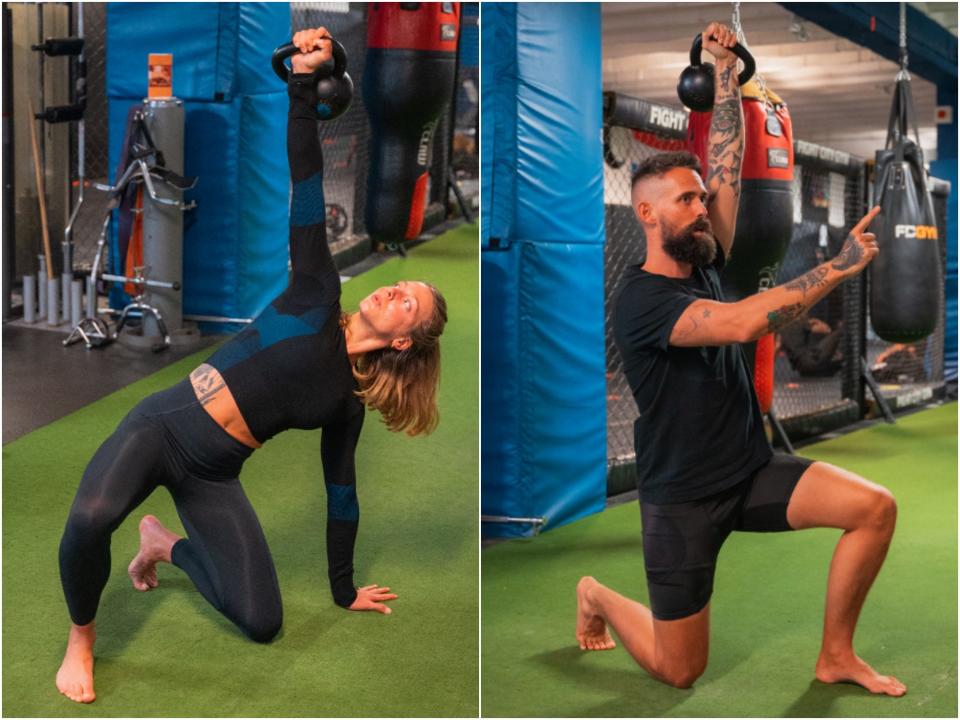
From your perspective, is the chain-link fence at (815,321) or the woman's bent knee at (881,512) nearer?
the woman's bent knee at (881,512)

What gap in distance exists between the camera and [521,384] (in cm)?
363

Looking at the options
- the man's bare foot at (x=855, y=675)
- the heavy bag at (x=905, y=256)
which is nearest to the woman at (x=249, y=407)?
the man's bare foot at (x=855, y=675)

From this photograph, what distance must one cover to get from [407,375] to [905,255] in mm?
2741

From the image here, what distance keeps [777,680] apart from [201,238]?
1607mm

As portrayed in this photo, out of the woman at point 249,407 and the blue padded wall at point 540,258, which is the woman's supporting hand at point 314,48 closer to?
the woman at point 249,407

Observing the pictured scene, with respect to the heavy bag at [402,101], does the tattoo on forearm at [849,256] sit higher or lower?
lower

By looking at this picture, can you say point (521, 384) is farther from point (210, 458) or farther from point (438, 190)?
point (210, 458)

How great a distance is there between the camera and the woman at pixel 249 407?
218 cm

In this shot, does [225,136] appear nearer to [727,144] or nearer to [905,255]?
[727,144]

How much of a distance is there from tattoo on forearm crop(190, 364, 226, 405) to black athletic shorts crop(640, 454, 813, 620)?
0.86 m

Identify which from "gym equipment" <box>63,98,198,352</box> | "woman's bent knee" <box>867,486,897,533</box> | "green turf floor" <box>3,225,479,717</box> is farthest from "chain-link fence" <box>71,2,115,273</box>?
"woman's bent knee" <box>867,486,897,533</box>

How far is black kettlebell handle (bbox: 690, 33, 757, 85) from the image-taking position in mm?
2137

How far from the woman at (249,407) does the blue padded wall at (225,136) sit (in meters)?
0.32

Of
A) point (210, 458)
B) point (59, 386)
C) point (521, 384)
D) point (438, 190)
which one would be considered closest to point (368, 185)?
point (438, 190)
